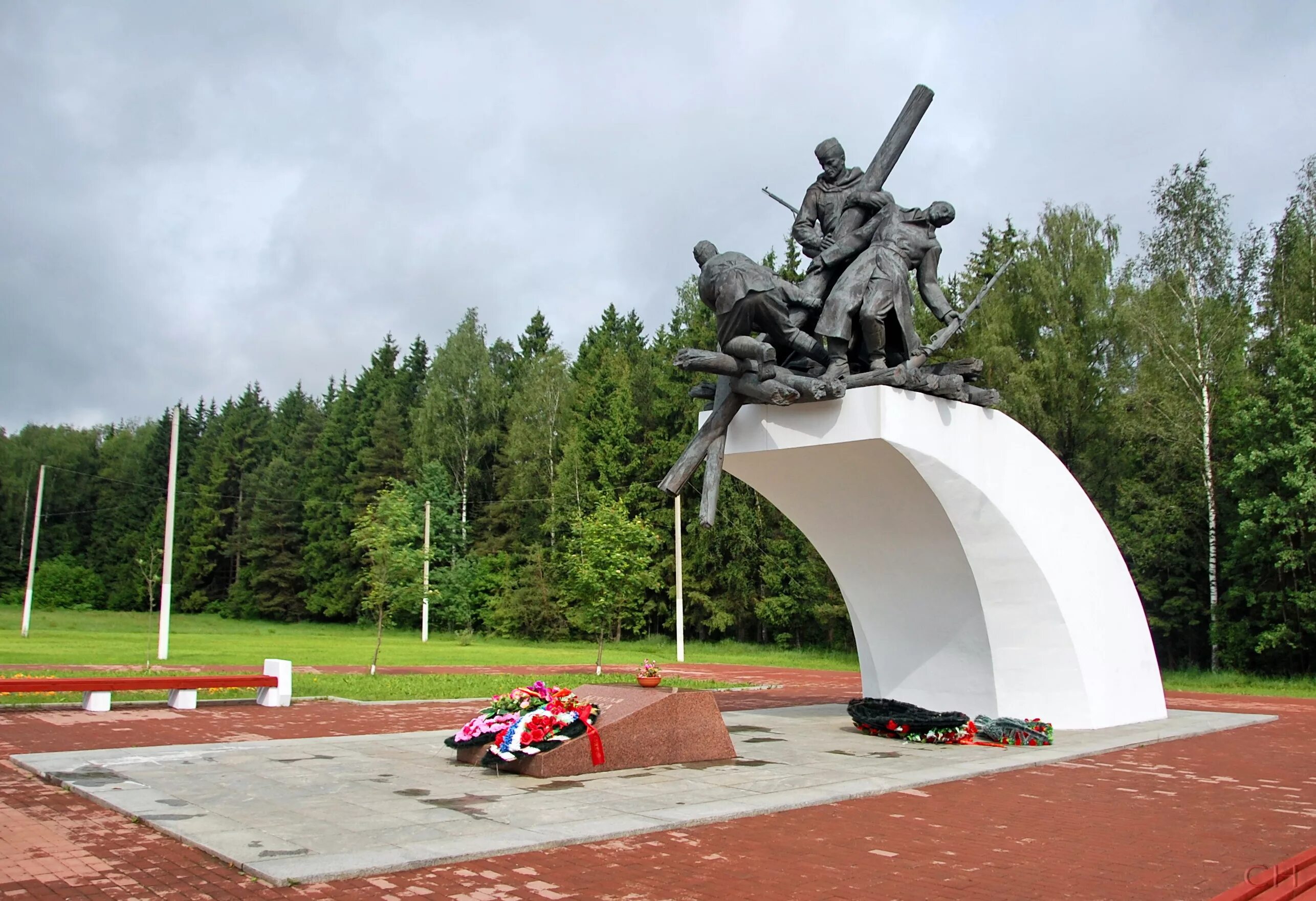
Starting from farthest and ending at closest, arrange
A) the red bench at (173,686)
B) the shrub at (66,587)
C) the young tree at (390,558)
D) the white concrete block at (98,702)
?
the shrub at (66,587), the young tree at (390,558), the white concrete block at (98,702), the red bench at (173,686)

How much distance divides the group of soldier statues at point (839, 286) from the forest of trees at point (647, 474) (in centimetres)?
1187

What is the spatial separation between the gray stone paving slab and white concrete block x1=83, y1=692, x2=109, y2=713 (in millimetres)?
4030

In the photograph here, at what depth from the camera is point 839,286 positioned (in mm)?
9766

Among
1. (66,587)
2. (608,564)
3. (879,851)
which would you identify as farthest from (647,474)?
(66,587)

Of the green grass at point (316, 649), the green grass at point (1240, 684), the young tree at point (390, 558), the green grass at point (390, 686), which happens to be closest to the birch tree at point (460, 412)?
the green grass at point (316, 649)

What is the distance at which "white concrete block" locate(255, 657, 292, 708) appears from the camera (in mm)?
13273

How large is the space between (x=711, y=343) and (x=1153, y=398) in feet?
45.4

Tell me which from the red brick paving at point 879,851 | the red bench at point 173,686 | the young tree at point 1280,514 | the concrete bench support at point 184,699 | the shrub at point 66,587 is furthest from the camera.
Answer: the shrub at point 66,587

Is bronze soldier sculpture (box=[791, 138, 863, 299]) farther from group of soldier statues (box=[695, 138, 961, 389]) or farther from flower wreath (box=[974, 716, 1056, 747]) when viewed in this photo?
flower wreath (box=[974, 716, 1056, 747])

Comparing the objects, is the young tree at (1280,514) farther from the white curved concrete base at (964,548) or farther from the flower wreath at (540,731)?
the flower wreath at (540,731)

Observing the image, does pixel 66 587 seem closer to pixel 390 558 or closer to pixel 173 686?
pixel 390 558

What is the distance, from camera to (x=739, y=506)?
32406 mm

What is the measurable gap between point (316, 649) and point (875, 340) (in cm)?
2306

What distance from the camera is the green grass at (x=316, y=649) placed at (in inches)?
887
